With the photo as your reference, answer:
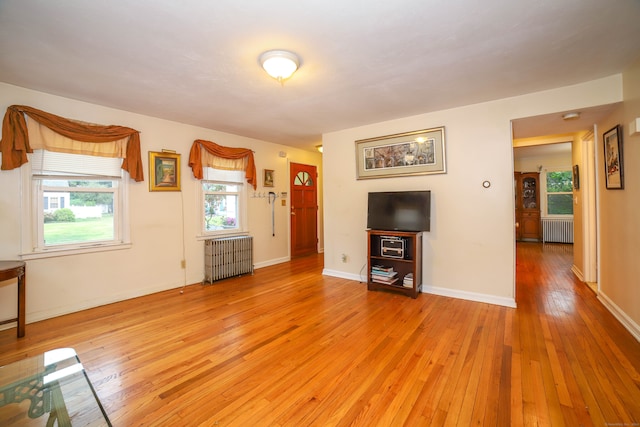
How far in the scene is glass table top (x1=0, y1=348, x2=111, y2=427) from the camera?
1.30m

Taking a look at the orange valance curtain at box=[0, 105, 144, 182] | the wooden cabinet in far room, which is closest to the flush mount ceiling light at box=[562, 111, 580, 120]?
the orange valance curtain at box=[0, 105, 144, 182]

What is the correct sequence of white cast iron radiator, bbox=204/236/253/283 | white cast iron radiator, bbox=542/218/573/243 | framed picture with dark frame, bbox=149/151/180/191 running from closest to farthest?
framed picture with dark frame, bbox=149/151/180/191 < white cast iron radiator, bbox=204/236/253/283 < white cast iron radiator, bbox=542/218/573/243

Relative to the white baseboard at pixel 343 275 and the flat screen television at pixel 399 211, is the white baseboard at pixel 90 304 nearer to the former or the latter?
the white baseboard at pixel 343 275

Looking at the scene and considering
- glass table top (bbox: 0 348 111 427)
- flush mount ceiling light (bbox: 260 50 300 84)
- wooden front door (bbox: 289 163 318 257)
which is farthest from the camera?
wooden front door (bbox: 289 163 318 257)

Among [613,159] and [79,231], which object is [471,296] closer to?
[613,159]

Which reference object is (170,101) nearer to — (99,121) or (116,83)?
(116,83)

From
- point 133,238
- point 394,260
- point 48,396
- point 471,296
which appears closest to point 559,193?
point 471,296

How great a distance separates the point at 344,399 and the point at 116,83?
3.34 m

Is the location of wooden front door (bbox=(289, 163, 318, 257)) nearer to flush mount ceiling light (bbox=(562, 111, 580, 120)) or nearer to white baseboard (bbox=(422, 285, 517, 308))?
white baseboard (bbox=(422, 285, 517, 308))

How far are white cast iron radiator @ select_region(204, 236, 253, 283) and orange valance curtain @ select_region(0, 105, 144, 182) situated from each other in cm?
139

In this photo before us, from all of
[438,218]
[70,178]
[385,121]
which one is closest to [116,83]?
[70,178]

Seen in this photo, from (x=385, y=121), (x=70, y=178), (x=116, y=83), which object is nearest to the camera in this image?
(x=116, y=83)

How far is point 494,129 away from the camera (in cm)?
322

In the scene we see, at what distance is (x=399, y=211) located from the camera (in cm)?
374
